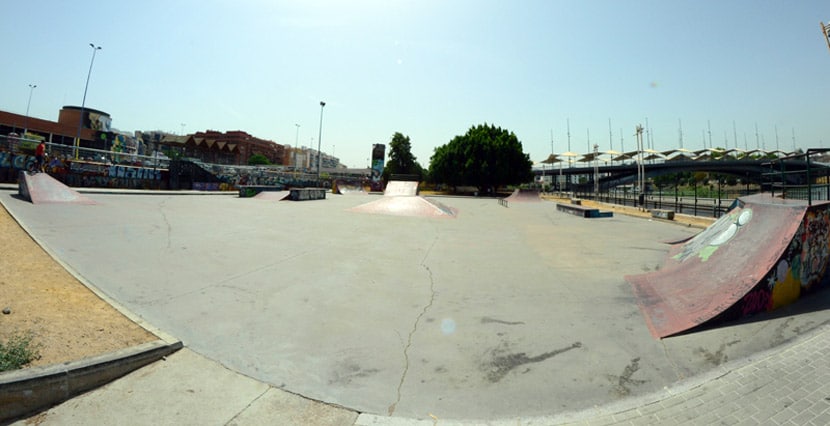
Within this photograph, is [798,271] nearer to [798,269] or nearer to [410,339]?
[798,269]

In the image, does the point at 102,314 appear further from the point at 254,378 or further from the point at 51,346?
the point at 254,378

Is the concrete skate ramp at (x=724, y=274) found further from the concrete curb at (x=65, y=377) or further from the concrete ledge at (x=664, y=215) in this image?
the concrete ledge at (x=664, y=215)

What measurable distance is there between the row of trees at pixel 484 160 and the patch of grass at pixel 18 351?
55113 mm

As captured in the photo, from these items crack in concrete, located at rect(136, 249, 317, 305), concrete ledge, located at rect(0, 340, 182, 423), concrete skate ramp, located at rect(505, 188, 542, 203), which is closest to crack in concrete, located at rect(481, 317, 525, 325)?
crack in concrete, located at rect(136, 249, 317, 305)

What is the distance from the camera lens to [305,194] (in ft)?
104

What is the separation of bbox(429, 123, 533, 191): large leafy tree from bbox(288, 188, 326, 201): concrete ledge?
30.1 meters

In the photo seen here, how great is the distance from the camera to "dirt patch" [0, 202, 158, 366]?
137 inches

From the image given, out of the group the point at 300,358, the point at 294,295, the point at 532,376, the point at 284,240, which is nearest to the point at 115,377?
the point at 300,358

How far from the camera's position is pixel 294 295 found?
5848 millimetres

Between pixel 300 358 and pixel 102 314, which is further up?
pixel 102 314

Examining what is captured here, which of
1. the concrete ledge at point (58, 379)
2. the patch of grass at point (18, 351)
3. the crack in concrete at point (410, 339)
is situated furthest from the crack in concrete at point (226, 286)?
the crack in concrete at point (410, 339)

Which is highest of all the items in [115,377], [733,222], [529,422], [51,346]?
[733,222]

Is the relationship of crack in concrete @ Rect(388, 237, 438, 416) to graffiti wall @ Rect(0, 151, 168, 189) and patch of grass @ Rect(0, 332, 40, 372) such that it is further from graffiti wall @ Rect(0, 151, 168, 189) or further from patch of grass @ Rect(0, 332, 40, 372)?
graffiti wall @ Rect(0, 151, 168, 189)

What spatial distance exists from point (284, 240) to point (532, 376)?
8849mm
